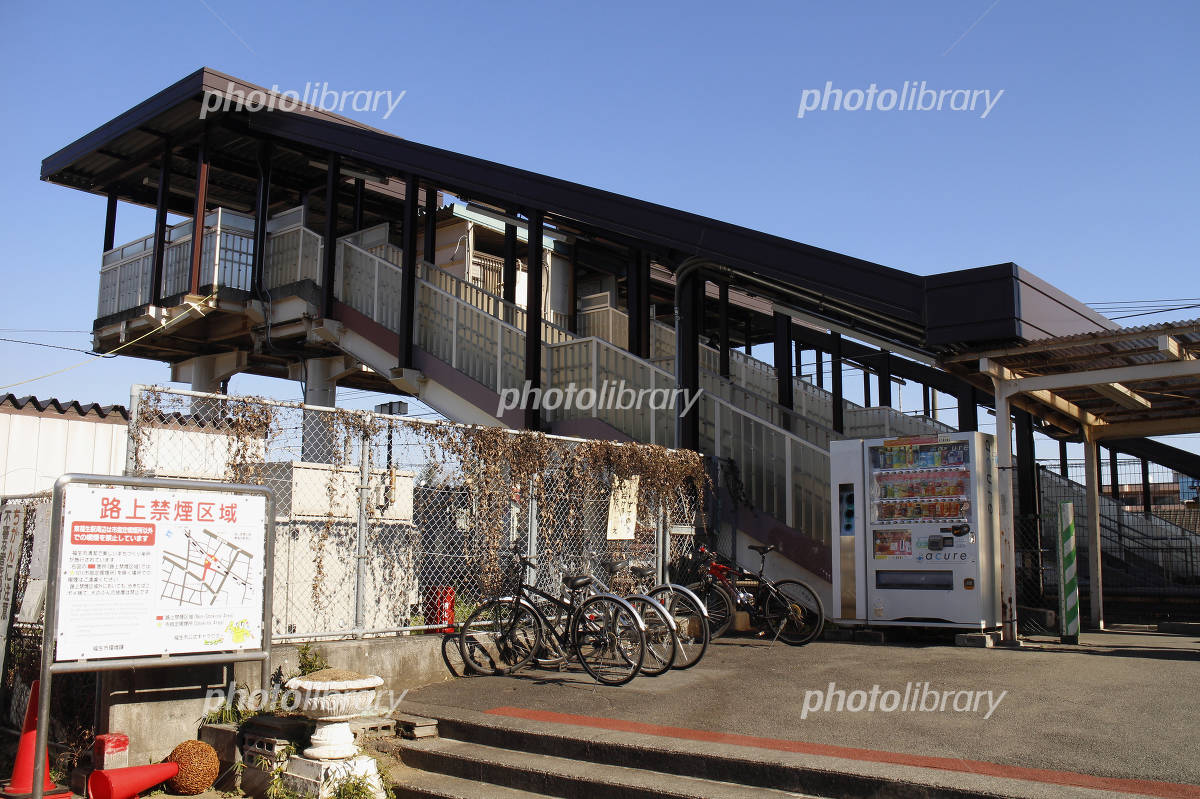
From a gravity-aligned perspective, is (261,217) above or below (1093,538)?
above

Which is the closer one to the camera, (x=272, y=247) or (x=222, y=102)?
(x=222, y=102)

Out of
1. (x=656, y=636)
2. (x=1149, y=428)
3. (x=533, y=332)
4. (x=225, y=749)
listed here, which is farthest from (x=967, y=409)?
(x=225, y=749)

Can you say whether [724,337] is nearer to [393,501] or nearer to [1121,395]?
[1121,395]

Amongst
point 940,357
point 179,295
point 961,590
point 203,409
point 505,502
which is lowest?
point 961,590

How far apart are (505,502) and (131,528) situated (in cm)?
376

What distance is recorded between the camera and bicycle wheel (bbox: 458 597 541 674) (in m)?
8.48

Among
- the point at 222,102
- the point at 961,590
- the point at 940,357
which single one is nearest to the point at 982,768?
the point at 961,590

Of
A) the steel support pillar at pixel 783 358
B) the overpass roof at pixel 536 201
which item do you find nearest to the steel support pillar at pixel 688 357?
the overpass roof at pixel 536 201

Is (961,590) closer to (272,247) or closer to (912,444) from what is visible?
(912,444)

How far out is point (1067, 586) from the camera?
32.8 feet

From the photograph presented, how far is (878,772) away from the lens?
5.04 metres

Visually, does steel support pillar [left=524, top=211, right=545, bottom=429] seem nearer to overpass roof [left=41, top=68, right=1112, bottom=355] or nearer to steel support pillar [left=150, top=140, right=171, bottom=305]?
overpass roof [left=41, top=68, right=1112, bottom=355]

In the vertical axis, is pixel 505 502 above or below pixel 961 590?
above

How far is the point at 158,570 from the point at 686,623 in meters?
5.17
